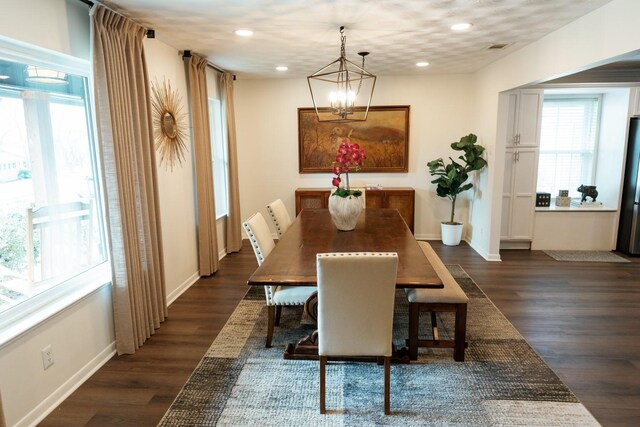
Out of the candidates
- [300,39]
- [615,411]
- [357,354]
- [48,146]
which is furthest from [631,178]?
[48,146]

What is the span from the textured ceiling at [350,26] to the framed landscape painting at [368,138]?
127 cm

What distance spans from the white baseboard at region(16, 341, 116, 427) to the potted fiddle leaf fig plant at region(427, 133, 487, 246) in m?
4.42

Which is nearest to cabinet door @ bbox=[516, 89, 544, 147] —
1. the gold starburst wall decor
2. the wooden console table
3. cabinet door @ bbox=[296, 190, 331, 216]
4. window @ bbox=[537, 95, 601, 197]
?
window @ bbox=[537, 95, 601, 197]

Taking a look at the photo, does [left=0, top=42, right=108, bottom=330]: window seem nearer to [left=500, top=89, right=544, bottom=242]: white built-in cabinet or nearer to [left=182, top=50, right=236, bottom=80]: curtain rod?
[left=182, top=50, right=236, bottom=80]: curtain rod

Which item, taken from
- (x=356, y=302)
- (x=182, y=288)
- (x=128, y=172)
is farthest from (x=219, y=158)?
(x=356, y=302)

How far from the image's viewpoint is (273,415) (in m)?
2.18

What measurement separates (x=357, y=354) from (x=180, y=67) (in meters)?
3.36

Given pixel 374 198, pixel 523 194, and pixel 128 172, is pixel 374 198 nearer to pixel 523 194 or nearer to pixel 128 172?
Result: pixel 523 194

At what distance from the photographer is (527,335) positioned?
3055mm

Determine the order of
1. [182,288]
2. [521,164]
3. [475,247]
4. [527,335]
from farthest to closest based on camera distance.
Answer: [475,247] → [521,164] → [182,288] → [527,335]

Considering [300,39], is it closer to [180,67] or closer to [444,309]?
[180,67]

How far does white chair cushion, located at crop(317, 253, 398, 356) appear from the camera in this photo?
78.7 inches

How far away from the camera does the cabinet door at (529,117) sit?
5023 millimetres

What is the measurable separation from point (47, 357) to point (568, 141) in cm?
Result: 651
